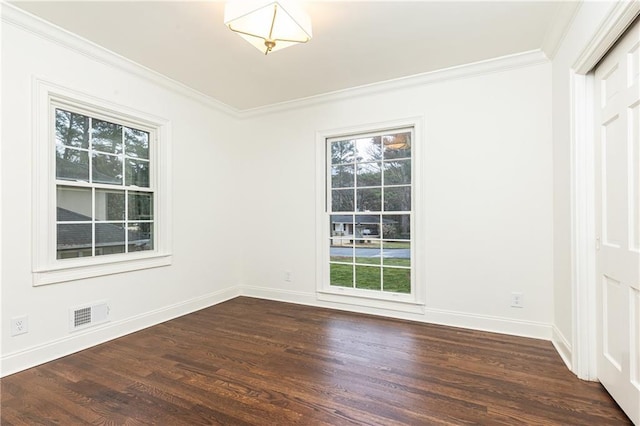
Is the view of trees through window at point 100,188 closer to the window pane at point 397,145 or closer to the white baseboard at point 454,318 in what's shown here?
the white baseboard at point 454,318

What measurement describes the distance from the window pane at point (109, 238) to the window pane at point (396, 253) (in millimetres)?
2901

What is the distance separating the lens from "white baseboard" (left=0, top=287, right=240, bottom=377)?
91.9 inches

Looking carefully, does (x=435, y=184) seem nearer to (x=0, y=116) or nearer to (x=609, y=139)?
(x=609, y=139)

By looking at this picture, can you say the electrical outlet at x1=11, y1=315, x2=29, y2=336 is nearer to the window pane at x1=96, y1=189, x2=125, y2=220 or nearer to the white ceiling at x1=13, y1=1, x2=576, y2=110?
the window pane at x1=96, y1=189, x2=125, y2=220

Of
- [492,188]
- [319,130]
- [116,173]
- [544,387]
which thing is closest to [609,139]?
[492,188]

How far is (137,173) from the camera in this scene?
3.40 metres

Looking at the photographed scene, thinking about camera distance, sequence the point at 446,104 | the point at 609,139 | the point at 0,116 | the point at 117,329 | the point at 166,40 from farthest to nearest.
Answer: the point at 446,104 < the point at 117,329 < the point at 166,40 < the point at 0,116 < the point at 609,139

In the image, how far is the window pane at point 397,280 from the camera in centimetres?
361

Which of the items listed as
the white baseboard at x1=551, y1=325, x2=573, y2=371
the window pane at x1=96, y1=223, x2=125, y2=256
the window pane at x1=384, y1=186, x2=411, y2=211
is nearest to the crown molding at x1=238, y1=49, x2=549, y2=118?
the window pane at x1=384, y1=186, x2=411, y2=211

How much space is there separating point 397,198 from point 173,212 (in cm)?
265

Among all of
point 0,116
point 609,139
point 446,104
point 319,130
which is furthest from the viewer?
point 319,130

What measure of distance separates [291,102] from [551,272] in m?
3.50

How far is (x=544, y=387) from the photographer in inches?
81.7

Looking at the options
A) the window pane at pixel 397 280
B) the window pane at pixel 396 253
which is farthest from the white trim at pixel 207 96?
the window pane at pixel 397 280
